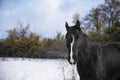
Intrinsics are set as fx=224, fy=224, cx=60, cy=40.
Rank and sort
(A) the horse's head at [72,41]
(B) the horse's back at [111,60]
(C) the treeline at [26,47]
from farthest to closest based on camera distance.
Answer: (C) the treeline at [26,47], (B) the horse's back at [111,60], (A) the horse's head at [72,41]

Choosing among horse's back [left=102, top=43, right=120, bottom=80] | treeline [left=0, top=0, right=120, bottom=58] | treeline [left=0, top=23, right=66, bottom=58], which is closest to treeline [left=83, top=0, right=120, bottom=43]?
treeline [left=0, top=0, right=120, bottom=58]

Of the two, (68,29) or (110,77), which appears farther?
(110,77)

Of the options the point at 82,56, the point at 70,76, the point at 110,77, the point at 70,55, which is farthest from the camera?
Answer: the point at 70,76

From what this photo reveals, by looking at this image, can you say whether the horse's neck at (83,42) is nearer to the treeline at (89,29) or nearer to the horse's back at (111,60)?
the horse's back at (111,60)

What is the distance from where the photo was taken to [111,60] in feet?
15.6

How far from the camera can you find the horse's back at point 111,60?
4.61 m

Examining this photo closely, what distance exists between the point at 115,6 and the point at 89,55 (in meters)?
23.6

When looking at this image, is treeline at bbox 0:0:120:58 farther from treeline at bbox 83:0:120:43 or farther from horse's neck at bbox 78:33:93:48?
horse's neck at bbox 78:33:93:48

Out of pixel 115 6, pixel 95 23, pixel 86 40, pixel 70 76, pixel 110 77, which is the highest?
pixel 115 6

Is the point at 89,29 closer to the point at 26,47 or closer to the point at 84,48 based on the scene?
the point at 26,47

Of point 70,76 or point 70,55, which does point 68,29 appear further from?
point 70,76

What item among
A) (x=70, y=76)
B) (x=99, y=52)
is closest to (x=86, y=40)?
(x=99, y=52)

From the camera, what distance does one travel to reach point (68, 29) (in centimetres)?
411

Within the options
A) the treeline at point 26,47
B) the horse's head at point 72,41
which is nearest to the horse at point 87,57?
the horse's head at point 72,41
